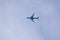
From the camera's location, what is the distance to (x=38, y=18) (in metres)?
15.8

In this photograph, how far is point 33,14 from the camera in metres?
15.5

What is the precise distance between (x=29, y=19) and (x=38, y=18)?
95cm

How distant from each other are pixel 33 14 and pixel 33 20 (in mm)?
654

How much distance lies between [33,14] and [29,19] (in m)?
0.71

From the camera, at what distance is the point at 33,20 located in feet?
51.4

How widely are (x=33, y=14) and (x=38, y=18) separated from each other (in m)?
0.77

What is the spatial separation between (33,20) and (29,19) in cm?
43

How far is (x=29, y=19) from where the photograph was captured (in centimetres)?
1573
